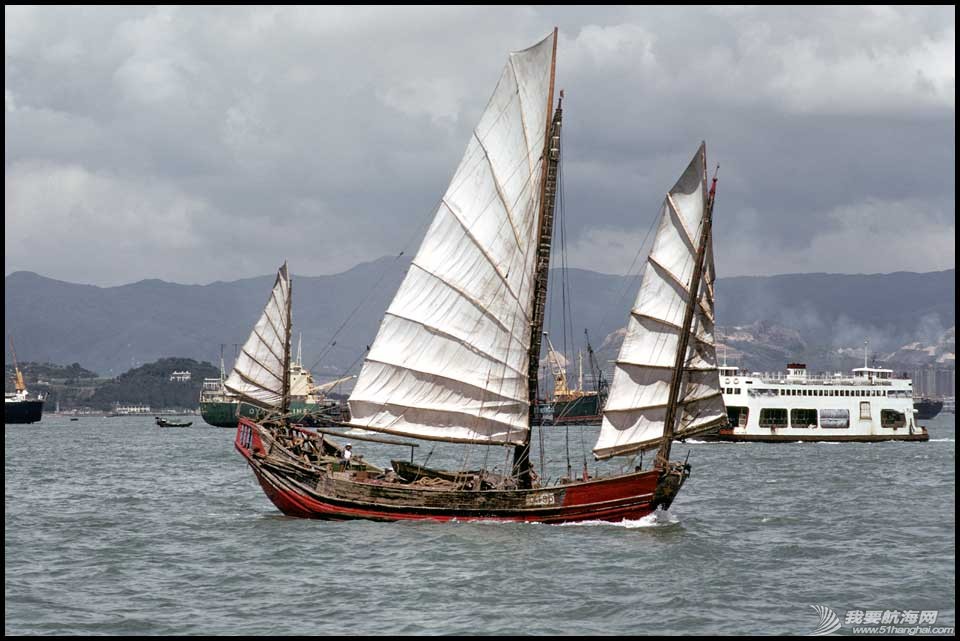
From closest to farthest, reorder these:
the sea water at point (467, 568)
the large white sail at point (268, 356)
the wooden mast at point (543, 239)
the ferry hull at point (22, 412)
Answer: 1. the sea water at point (467, 568)
2. the wooden mast at point (543, 239)
3. the large white sail at point (268, 356)
4. the ferry hull at point (22, 412)

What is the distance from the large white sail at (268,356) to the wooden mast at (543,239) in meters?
28.7

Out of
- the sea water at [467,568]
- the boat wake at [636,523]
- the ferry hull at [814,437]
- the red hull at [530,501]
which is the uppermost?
the ferry hull at [814,437]

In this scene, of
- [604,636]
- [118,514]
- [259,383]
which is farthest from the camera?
[259,383]

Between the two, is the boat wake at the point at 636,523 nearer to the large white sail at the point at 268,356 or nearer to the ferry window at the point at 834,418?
the large white sail at the point at 268,356

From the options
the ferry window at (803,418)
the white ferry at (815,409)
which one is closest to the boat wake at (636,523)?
the white ferry at (815,409)

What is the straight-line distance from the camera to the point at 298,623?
25.6 meters

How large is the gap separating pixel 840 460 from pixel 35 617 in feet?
218

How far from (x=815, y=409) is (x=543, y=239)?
3535 inches

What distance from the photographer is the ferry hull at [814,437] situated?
122m

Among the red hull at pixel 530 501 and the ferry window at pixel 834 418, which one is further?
the ferry window at pixel 834 418

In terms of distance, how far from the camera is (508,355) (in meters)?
41.1

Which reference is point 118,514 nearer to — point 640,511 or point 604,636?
point 640,511

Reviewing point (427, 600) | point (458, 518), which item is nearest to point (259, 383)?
point (458, 518)

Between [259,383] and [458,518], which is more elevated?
[259,383]
